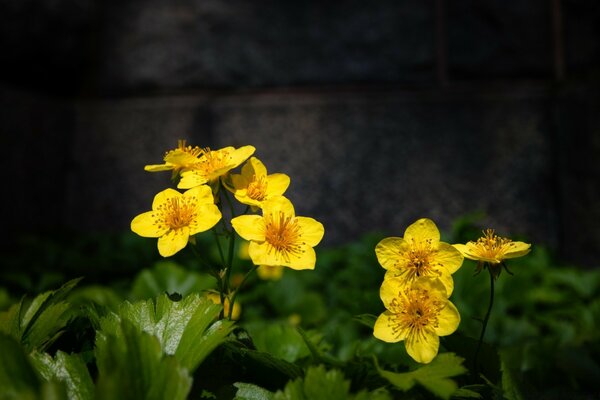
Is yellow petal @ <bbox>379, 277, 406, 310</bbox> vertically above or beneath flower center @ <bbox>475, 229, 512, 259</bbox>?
beneath

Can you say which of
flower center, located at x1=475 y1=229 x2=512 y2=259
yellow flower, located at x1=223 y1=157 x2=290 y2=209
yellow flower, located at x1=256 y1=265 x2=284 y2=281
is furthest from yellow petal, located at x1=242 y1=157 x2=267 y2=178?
yellow flower, located at x1=256 y1=265 x2=284 y2=281

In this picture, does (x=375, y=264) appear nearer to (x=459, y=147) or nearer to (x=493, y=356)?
(x=459, y=147)

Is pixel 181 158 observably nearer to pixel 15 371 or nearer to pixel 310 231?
pixel 310 231

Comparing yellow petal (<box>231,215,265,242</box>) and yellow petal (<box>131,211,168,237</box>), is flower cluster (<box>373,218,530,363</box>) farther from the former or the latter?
yellow petal (<box>131,211,168,237</box>)

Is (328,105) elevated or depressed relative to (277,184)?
depressed

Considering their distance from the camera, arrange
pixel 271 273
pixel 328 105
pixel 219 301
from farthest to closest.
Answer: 1. pixel 328 105
2. pixel 271 273
3. pixel 219 301

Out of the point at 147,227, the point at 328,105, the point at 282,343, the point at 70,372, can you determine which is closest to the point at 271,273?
the point at 328,105

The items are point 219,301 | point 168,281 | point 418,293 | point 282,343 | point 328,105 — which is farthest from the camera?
point 328,105
